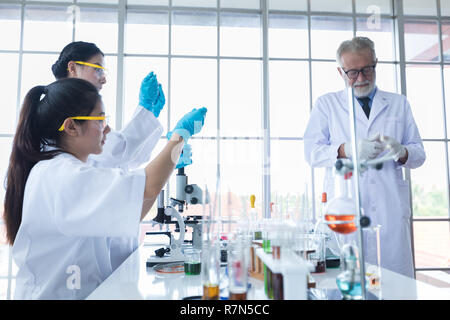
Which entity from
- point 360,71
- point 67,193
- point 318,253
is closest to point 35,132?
point 67,193

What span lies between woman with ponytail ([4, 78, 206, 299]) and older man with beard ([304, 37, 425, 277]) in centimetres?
94

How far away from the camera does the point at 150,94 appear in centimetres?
199

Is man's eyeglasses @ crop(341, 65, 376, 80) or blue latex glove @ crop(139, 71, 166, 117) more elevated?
man's eyeglasses @ crop(341, 65, 376, 80)

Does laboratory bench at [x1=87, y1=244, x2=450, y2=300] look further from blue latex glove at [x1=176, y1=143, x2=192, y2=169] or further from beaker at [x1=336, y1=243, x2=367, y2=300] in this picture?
blue latex glove at [x1=176, y1=143, x2=192, y2=169]

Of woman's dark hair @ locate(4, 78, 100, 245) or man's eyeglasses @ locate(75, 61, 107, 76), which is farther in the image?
man's eyeglasses @ locate(75, 61, 107, 76)

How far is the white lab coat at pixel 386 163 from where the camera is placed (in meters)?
1.78

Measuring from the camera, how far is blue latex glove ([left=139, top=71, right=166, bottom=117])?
1943 mm

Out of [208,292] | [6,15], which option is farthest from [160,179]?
[6,15]

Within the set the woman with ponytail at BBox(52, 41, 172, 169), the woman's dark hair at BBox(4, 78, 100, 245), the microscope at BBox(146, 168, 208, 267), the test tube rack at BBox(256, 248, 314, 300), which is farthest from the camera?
the woman with ponytail at BBox(52, 41, 172, 169)

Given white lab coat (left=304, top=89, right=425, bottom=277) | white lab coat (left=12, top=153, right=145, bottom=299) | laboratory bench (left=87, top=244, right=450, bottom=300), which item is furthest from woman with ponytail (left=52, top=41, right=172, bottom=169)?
white lab coat (left=304, top=89, right=425, bottom=277)

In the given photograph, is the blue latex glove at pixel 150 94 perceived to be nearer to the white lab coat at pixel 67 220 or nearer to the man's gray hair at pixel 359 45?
the white lab coat at pixel 67 220

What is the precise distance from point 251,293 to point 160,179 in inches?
20.4

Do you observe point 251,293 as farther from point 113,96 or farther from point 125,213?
point 113,96

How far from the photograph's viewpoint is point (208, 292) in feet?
2.75
